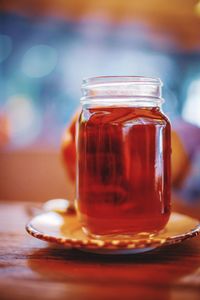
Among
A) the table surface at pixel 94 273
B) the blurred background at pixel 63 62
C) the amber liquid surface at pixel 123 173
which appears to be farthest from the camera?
the blurred background at pixel 63 62

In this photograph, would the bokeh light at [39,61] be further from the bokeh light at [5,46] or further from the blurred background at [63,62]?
the bokeh light at [5,46]

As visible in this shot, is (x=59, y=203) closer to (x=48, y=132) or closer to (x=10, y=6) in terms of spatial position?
(x=48, y=132)

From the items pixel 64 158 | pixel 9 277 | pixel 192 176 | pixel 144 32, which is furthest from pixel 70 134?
pixel 144 32

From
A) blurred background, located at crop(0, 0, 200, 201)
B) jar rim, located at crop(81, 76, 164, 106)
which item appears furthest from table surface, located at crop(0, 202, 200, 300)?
blurred background, located at crop(0, 0, 200, 201)

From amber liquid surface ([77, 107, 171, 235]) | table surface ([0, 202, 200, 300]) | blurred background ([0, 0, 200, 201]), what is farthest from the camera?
blurred background ([0, 0, 200, 201])

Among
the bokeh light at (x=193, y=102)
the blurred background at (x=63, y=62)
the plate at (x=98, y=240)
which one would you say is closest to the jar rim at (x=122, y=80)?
the plate at (x=98, y=240)

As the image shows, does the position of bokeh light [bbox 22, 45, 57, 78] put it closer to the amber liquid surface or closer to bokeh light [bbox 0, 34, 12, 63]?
bokeh light [bbox 0, 34, 12, 63]
